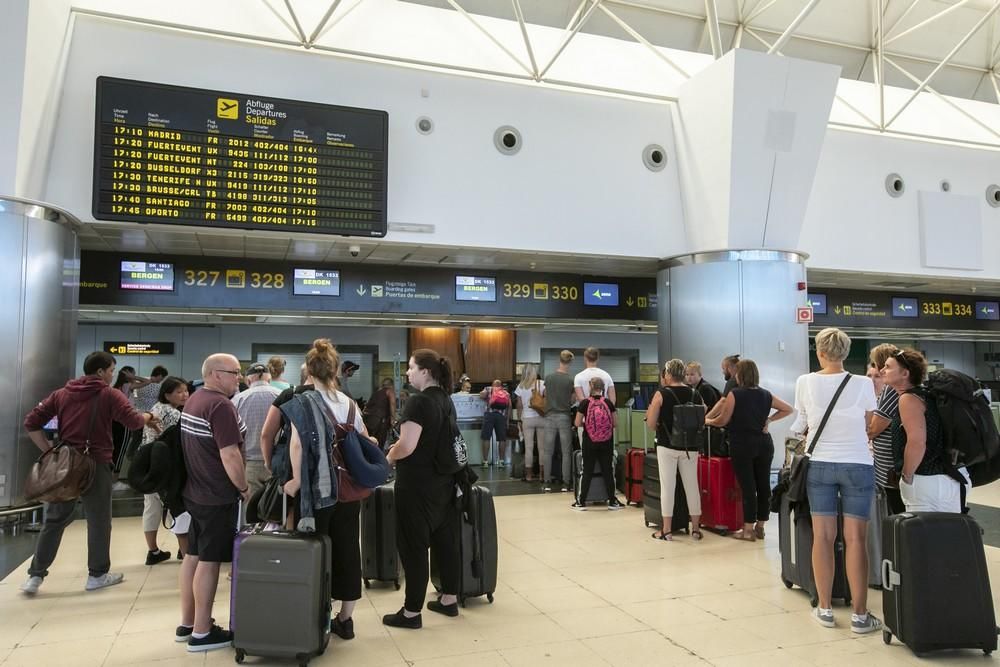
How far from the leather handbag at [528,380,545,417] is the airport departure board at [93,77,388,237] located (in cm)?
306

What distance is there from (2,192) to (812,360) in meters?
20.7

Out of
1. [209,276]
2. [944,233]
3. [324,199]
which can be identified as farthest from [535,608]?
[944,233]

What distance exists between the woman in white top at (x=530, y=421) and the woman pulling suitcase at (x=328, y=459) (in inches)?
218

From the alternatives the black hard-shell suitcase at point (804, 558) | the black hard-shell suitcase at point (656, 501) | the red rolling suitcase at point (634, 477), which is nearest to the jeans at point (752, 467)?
the black hard-shell suitcase at point (656, 501)

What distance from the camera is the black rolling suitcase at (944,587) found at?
3402mm

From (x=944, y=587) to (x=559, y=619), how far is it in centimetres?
194

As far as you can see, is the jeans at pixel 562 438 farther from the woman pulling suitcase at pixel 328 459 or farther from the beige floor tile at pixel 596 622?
the woman pulling suitcase at pixel 328 459

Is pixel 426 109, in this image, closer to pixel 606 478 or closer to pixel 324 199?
pixel 324 199

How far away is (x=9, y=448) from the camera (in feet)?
20.6

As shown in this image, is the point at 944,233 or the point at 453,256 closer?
the point at 453,256

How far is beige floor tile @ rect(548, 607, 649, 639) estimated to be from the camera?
12.6ft

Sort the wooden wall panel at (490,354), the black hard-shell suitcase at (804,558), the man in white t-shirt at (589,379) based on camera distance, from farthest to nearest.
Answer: the wooden wall panel at (490,354) → the man in white t-shirt at (589,379) → the black hard-shell suitcase at (804,558)

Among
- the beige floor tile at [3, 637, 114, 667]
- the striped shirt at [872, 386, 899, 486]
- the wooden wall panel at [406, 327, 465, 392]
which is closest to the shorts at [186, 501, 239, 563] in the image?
the beige floor tile at [3, 637, 114, 667]

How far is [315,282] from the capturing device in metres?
8.96
